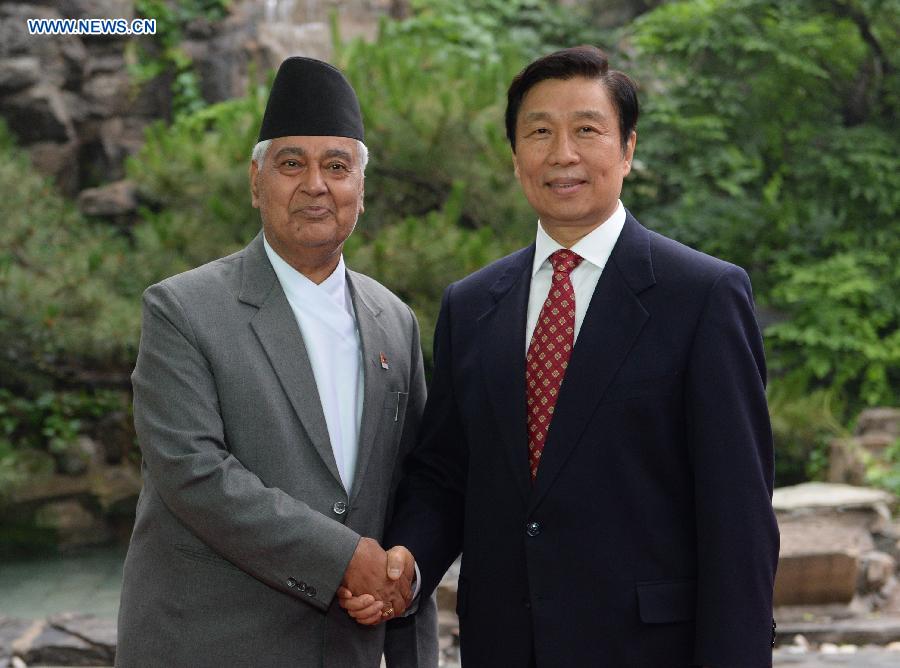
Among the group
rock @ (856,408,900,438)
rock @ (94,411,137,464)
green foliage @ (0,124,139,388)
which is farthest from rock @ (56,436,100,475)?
rock @ (856,408,900,438)

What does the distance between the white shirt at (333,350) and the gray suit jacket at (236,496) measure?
0.13 feet

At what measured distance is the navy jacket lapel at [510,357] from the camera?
2004 millimetres

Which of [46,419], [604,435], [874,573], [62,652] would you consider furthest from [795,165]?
[604,435]

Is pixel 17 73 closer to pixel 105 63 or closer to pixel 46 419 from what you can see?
pixel 105 63

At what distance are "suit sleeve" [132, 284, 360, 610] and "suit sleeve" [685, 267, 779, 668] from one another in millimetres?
661

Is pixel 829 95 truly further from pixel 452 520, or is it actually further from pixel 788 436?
pixel 452 520

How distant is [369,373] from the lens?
2229 millimetres

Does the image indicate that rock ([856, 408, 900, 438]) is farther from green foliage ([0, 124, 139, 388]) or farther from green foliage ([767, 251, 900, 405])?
green foliage ([0, 124, 139, 388])

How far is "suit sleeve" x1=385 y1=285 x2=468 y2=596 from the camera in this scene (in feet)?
7.27

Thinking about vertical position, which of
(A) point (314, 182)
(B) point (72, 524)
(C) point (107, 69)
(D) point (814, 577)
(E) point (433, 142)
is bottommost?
(B) point (72, 524)

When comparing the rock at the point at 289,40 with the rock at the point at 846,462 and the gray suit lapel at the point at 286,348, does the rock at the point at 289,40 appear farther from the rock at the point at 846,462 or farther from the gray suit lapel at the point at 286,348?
the gray suit lapel at the point at 286,348

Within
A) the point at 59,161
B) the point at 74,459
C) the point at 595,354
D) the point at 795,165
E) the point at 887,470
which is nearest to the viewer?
the point at 595,354

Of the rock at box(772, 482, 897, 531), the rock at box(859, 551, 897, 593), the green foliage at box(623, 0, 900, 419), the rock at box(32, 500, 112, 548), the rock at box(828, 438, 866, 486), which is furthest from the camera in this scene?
the green foliage at box(623, 0, 900, 419)

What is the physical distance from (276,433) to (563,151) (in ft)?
2.51
